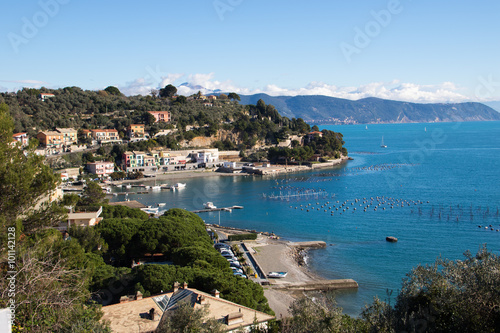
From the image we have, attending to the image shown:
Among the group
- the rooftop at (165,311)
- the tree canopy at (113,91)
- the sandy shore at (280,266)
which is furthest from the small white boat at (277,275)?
the tree canopy at (113,91)

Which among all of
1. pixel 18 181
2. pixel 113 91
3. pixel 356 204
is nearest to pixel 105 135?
pixel 113 91

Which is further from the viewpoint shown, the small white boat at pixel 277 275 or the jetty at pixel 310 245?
the jetty at pixel 310 245

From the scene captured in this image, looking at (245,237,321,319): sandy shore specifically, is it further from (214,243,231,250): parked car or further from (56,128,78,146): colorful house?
(56,128,78,146): colorful house

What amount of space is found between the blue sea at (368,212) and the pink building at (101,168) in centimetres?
815

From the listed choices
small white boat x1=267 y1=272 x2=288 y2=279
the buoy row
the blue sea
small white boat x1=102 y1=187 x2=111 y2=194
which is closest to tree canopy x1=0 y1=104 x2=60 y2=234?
the blue sea

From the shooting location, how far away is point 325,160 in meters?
56.9

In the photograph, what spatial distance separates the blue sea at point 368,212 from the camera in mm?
18375

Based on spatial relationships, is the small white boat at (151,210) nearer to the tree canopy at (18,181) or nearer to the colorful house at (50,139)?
the tree canopy at (18,181)

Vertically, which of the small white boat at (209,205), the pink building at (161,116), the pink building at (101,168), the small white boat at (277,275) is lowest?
the small white boat at (277,275)

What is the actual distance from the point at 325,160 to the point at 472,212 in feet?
97.4

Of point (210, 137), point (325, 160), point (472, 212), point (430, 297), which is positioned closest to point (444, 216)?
point (472, 212)

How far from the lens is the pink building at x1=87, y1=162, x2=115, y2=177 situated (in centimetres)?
4331

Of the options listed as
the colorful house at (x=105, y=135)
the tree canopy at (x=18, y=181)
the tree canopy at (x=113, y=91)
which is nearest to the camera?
the tree canopy at (x=18, y=181)

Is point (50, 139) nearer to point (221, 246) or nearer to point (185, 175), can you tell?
point (185, 175)
